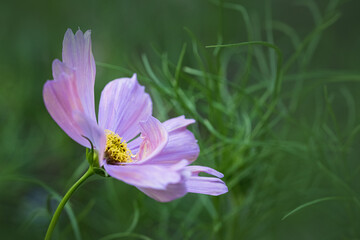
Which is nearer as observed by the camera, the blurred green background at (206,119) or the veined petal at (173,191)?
the veined petal at (173,191)

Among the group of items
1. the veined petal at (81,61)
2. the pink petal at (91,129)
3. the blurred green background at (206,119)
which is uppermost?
the veined petal at (81,61)

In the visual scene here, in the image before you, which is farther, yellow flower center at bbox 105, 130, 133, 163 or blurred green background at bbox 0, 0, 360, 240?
blurred green background at bbox 0, 0, 360, 240

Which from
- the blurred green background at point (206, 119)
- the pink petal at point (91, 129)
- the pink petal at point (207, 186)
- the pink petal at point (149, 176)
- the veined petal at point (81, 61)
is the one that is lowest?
the blurred green background at point (206, 119)

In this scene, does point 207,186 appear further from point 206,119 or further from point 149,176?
point 206,119

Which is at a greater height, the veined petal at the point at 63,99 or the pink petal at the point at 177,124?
the veined petal at the point at 63,99

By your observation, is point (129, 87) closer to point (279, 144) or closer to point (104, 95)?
point (104, 95)

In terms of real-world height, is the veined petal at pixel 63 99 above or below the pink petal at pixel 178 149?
above
